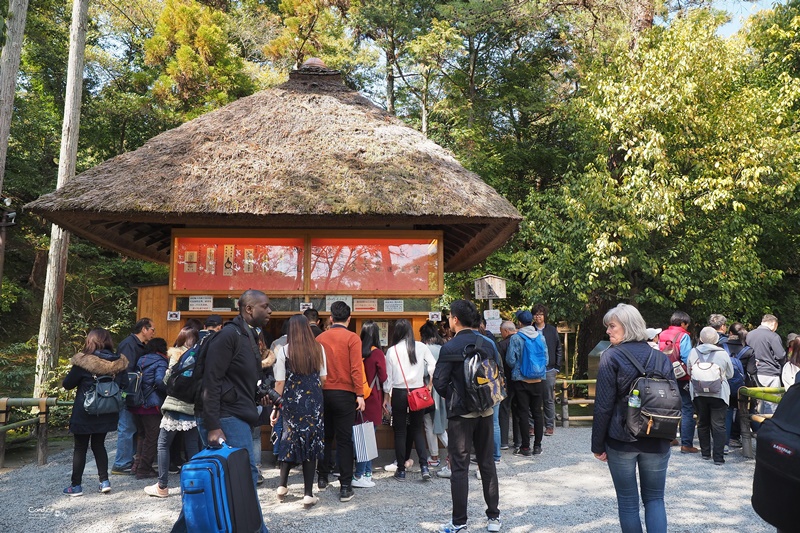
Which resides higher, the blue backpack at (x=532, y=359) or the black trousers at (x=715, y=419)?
the blue backpack at (x=532, y=359)

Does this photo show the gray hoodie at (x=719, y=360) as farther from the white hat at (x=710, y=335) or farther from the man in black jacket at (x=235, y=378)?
the man in black jacket at (x=235, y=378)

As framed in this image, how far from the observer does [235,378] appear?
13.7 ft

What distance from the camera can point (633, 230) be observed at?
13.1 meters

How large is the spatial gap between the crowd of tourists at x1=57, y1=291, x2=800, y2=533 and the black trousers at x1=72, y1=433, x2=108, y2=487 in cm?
1

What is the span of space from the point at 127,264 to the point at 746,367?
1629 cm

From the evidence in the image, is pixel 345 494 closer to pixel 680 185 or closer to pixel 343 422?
pixel 343 422

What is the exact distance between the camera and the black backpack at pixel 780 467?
2367 mm

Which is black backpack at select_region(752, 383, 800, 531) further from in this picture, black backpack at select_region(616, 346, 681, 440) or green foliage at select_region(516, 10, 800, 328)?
green foliage at select_region(516, 10, 800, 328)

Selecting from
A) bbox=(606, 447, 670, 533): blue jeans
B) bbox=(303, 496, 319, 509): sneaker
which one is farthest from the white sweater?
bbox=(606, 447, 670, 533): blue jeans

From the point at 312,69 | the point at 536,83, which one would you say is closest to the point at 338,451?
the point at 312,69

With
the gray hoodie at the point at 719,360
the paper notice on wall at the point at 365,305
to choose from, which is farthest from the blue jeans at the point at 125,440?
the gray hoodie at the point at 719,360

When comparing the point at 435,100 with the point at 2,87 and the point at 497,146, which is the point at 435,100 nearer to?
the point at 497,146

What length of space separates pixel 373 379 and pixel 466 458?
216 cm

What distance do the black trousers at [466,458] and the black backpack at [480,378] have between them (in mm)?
198
